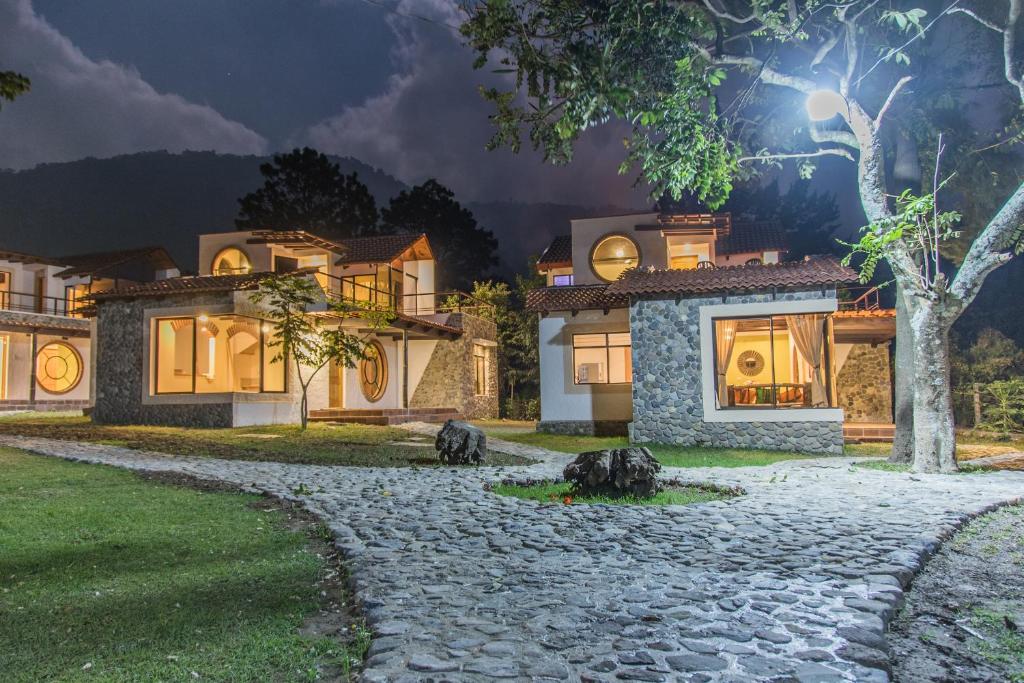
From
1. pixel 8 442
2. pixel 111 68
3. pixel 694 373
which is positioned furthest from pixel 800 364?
pixel 111 68

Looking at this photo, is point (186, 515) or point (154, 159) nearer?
point (186, 515)

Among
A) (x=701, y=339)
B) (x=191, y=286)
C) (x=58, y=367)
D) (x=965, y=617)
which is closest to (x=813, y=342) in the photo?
(x=701, y=339)

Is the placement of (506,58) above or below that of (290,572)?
above

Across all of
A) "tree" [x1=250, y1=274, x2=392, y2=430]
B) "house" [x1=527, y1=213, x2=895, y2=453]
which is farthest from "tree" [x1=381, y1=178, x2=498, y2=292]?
"tree" [x1=250, y1=274, x2=392, y2=430]

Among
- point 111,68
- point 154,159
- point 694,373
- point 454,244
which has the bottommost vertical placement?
point 694,373

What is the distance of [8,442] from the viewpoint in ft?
38.5

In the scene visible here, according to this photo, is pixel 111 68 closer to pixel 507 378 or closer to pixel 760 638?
pixel 507 378

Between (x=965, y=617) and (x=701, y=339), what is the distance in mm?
10402

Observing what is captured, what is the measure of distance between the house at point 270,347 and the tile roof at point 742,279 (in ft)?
22.8

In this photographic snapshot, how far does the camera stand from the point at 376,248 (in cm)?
2422

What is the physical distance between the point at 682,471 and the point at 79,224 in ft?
266

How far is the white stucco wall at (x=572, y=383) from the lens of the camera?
17141 mm

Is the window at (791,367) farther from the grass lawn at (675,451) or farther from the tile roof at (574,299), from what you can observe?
the tile roof at (574,299)

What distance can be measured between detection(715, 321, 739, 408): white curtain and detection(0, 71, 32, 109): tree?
1204 cm
